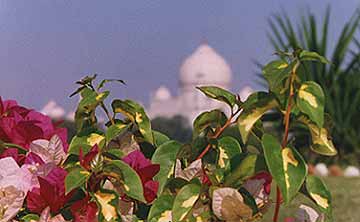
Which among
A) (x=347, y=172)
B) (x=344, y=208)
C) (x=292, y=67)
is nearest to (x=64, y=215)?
(x=292, y=67)

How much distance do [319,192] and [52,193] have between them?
1.26 feet

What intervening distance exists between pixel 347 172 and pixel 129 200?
10.2 meters

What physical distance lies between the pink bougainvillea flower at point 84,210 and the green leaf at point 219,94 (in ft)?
0.77

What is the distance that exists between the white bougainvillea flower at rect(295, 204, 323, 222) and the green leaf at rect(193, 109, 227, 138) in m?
0.18

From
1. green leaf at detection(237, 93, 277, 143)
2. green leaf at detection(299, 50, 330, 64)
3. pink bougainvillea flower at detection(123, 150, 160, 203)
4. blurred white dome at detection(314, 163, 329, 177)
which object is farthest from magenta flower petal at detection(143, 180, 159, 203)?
blurred white dome at detection(314, 163, 329, 177)

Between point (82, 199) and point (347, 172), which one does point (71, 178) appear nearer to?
point (82, 199)

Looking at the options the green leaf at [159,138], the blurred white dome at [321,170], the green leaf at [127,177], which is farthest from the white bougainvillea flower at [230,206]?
the blurred white dome at [321,170]

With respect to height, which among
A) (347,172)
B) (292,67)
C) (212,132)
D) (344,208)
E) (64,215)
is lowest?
(347,172)

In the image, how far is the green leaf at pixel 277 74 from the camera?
1073 mm

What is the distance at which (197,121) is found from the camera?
1.29m

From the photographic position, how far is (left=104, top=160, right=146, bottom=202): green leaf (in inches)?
46.7

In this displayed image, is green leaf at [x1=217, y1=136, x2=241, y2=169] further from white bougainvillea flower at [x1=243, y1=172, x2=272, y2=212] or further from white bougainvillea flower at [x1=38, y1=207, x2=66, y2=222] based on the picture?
white bougainvillea flower at [x1=38, y1=207, x2=66, y2=222]

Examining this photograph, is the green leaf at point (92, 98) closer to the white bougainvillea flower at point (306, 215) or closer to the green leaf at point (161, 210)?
the green leaf at point (161, 210)

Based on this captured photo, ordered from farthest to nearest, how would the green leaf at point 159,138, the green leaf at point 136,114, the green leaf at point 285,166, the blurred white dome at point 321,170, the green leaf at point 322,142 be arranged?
the blurred white dome at point 321,170 → the green leaf at point 159,138 → the green leaf at point 136,114 → the green leaf at point 322,142 → the green leaf at point 285,166
